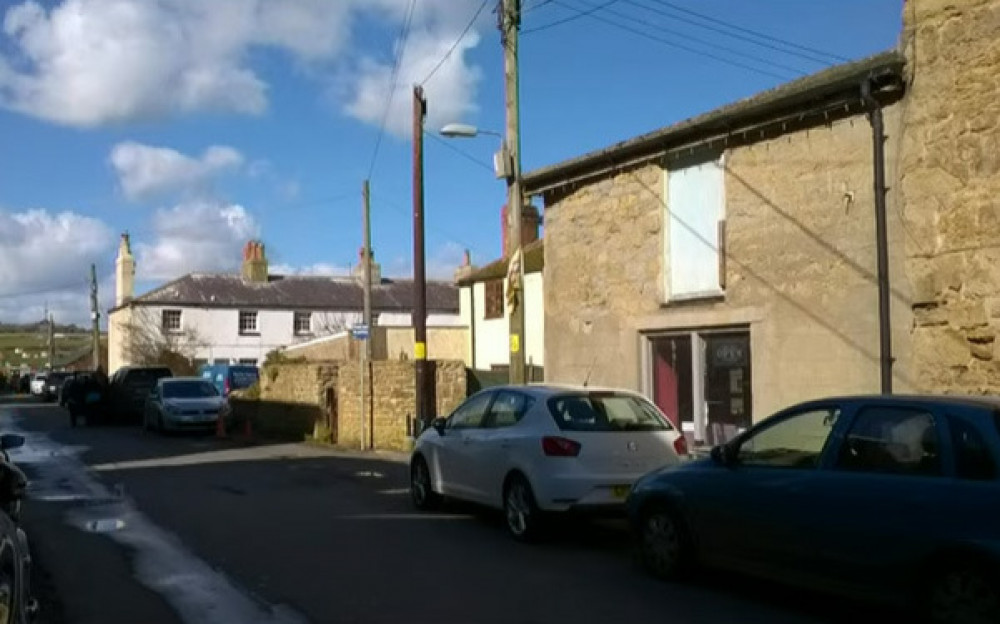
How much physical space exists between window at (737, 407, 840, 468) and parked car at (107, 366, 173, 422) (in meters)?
27.7

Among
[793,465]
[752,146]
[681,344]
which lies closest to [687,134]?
[752,146]

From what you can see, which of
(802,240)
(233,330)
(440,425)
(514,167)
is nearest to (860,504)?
(440,425)

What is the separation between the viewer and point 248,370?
39.4m

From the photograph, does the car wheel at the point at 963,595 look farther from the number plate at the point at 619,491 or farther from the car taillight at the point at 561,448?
the car taillight at the point at 561,448

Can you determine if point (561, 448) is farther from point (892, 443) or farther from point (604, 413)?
point (892, 443)

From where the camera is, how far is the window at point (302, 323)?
60.4 meters

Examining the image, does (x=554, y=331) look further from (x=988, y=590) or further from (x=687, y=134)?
(x=988, y=590)

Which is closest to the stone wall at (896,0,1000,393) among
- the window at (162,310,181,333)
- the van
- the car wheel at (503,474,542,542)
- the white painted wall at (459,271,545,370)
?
the car wheel at (503,474,542,542)

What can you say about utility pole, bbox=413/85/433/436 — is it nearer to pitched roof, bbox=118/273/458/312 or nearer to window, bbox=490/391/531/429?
window, bbox=490/391/531/429

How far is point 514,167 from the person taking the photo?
16594mm

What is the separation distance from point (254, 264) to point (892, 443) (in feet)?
190

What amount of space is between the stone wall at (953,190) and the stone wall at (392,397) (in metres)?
13.0

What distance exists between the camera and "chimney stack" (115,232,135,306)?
6006 cm

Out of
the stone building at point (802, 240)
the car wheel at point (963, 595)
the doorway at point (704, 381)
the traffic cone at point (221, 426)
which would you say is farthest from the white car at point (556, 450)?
A: the traffic cone at point (221, 426)
